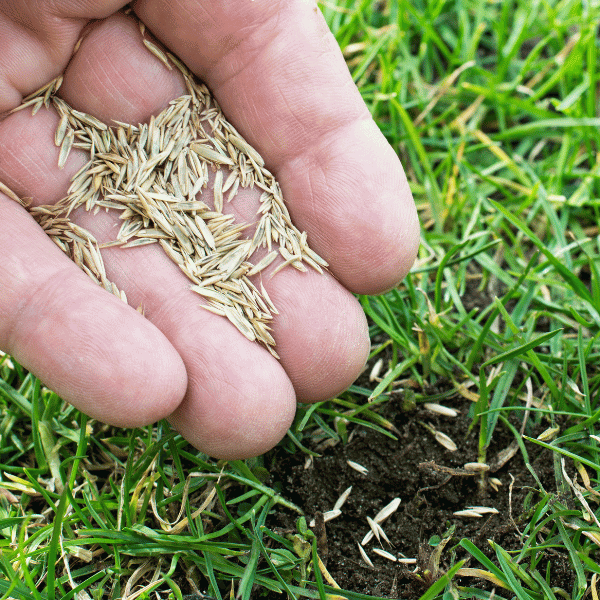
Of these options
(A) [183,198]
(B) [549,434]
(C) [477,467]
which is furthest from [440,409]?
(A) [183,198]

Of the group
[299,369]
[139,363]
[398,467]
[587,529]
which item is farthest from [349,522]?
[139,363]

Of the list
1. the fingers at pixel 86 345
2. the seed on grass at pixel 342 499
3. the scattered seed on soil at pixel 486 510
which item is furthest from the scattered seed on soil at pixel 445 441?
the fingers at pixel 86 345

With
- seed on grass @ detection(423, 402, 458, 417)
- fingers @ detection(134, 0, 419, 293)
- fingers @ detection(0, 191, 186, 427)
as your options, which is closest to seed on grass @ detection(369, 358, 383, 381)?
seed on grass @ detection(423, 402, 458, 417)

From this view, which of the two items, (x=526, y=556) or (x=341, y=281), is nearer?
(x=526, y=556)

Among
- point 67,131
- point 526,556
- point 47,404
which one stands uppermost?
point 67,131

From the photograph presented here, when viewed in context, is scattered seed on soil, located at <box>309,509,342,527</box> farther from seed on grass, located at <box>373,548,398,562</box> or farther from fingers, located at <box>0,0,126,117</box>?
fingers, located at <box>0,0,126,117</box>

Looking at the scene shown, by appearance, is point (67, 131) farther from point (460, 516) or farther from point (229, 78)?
point (460, 516)
